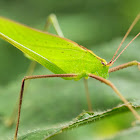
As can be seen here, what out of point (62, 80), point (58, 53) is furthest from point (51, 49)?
point (62, 80)

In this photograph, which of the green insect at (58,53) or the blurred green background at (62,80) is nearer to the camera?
the green insect at (58,53)

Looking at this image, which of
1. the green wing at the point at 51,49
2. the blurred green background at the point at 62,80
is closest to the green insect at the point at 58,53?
the green wing at the point at 51,49

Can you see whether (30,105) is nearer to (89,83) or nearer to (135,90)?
(89,83)

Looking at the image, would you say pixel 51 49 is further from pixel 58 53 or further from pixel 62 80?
pixel 62 80

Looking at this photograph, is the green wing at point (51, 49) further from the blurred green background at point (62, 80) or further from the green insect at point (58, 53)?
the blurred green background at point (62, 80)

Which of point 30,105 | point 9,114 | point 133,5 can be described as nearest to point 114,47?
point 133,5

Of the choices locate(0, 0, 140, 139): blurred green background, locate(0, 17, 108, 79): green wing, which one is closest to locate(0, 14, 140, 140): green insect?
locate(0, 17, 108, 79): green wing
